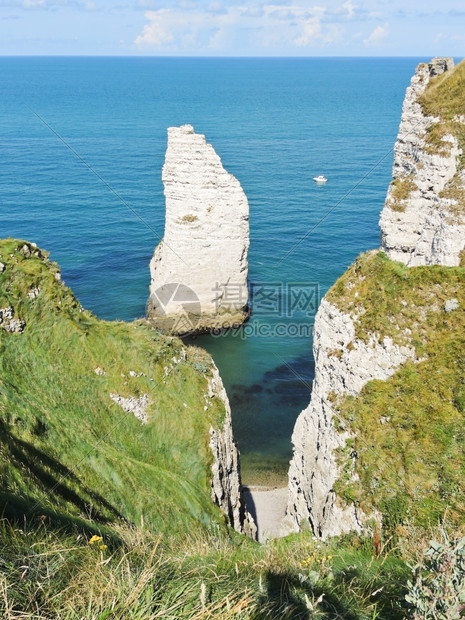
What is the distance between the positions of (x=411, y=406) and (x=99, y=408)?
12.2 meters

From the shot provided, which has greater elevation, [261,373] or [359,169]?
[359,169]

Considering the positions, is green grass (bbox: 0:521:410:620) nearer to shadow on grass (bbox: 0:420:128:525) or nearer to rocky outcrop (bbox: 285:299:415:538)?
shadow on grass (bbox: 0:420:128:525)

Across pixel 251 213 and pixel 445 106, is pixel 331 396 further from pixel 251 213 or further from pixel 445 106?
pixel 251 213

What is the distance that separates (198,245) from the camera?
134 ft

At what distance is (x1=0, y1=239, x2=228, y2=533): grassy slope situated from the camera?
14.3 m

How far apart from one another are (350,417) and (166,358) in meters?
8.62

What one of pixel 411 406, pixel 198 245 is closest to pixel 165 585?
pixel 411 406

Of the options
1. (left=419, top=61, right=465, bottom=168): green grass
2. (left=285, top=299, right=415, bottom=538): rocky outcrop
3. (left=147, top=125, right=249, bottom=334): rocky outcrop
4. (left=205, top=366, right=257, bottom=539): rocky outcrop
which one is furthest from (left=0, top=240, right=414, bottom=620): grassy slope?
(left=147, top=125, right=249, bottom=334): rocky outcrop

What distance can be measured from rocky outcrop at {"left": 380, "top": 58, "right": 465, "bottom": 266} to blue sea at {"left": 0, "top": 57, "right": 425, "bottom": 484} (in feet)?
50.5

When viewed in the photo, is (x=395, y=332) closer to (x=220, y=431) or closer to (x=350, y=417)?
(x=350, y=417)

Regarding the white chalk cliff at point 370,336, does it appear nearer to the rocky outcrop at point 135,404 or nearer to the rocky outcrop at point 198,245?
the rocky outcrop at point 135,404

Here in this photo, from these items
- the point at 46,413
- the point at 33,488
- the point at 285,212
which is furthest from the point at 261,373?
the point at 285,212

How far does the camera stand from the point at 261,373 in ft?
126

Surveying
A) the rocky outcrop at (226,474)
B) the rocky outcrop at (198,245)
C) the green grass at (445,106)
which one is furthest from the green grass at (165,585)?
the rocky outcrop at (198,245)
